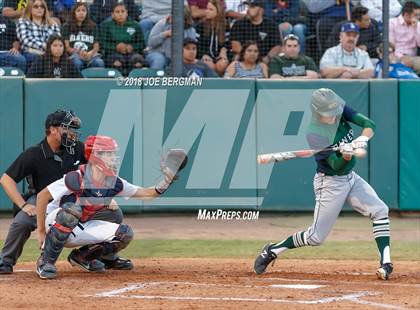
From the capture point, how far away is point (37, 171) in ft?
29.7

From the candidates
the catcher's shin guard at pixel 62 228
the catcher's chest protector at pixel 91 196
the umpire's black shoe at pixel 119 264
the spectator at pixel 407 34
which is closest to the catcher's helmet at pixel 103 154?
the catcher's chest protector at pixel 91 196

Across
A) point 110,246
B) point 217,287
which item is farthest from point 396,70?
point 217,287

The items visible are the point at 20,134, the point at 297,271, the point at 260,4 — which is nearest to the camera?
the point at 297,271

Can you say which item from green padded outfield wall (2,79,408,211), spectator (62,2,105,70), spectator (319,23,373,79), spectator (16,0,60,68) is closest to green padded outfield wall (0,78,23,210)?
spectator (16,0,60,68)

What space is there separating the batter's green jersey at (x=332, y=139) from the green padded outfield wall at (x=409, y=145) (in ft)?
17.8

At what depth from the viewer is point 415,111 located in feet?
46.1

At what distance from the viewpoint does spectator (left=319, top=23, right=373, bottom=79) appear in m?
14.3

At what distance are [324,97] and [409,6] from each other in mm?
6922

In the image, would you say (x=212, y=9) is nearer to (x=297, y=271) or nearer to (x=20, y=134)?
(x=20, y=134)

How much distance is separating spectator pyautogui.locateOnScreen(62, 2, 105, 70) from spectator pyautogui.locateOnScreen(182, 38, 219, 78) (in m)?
1.23

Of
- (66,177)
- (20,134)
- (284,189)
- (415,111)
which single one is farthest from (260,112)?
(66,177)

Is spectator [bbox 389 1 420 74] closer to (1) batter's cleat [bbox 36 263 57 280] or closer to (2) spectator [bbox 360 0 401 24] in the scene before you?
(2) spectator [bbox 360 0 401 24]

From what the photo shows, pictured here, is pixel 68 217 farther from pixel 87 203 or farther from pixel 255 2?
pixel 255 2

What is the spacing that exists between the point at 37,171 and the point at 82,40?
17.2 ft
